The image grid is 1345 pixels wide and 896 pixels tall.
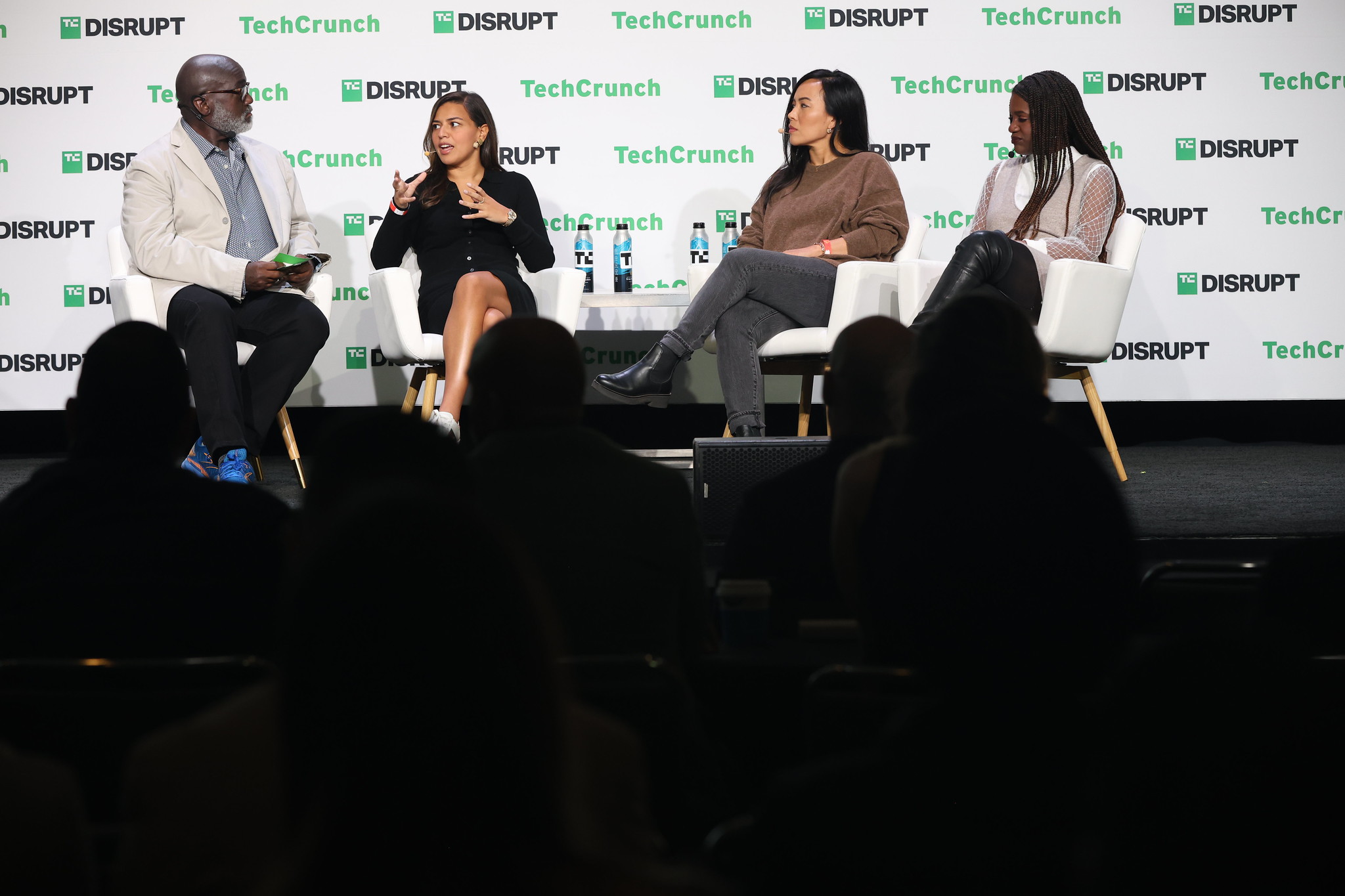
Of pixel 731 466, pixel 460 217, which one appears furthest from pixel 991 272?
pixel 460 217

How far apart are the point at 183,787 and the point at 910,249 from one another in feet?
13.1

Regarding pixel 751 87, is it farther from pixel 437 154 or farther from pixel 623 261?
pixel 437 154

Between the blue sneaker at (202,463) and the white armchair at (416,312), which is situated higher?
the white armchair at (416,312)

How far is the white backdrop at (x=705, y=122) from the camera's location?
5.00 meters

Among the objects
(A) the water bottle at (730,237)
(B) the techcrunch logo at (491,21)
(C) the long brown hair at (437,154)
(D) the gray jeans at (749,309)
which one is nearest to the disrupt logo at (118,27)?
(B) the techcrunch logo at (491,21)

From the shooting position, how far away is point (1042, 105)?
13.1 ft

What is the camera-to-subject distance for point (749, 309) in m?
3.75

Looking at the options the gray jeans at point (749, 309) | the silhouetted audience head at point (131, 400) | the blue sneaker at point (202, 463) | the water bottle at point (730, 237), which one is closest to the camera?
the silhouetted audience head at point (131, 400)

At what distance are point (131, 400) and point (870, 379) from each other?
1.01m

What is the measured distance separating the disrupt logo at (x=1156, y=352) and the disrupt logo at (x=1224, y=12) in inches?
52.9

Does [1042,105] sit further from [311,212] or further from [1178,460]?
[311,212]

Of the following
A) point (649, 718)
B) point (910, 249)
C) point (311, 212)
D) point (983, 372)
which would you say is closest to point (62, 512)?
point (649, 718)

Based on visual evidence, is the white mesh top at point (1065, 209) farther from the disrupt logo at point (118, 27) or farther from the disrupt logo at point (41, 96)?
the disrupt logo at point (41, 96)

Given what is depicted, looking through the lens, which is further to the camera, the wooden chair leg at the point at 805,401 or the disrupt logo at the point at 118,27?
the disrupt logo at the point at 118,27
